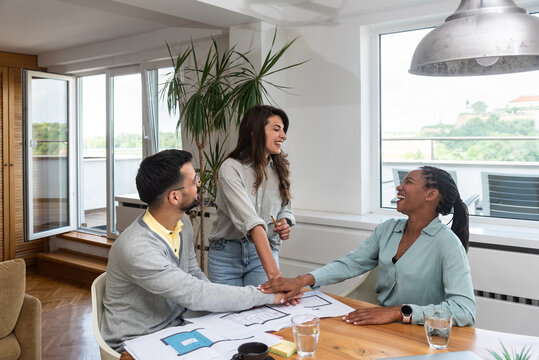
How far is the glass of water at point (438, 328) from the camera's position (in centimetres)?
145

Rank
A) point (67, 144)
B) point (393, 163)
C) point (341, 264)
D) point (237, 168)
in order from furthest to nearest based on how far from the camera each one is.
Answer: point (67, 144) < point (393, 163) < point (237, 168) < point (341, 264)

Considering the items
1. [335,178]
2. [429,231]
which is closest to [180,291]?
[429,231]

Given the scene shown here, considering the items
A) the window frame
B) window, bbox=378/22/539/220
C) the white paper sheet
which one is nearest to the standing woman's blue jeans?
the white paper sheet

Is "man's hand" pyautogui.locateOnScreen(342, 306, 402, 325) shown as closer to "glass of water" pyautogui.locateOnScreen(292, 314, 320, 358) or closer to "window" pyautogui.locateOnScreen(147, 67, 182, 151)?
"glass of water" pyautogui.locateOnScreen(292, 314, 320, 358)

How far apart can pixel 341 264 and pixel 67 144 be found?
518cm

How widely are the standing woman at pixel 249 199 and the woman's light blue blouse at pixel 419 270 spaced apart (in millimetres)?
385

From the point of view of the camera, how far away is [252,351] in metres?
1.38

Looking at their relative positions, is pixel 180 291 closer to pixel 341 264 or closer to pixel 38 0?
pixel 341 264

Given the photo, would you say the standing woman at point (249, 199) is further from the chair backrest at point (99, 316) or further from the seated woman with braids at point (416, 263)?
the chair backrest at point (99, 316)

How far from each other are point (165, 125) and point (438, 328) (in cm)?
445

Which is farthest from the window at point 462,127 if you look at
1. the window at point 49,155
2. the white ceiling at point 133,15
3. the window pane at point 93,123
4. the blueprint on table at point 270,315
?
the window at point 49,155

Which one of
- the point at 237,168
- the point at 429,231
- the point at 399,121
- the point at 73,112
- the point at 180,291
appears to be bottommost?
the point at 180,291

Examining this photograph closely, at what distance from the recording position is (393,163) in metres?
3.86

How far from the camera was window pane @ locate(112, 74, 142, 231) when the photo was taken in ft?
19.3
